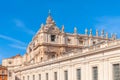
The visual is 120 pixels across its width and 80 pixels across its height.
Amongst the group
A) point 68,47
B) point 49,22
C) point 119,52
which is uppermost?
point 49,22

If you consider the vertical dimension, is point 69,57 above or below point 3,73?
above

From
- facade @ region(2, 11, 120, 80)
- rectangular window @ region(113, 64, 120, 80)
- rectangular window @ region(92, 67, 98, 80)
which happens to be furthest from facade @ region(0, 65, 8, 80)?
rectangular window @ region(113, 64, 120, 80)

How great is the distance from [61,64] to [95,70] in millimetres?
9325

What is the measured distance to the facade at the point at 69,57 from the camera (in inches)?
1496

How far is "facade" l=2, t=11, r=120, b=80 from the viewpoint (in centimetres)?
3800

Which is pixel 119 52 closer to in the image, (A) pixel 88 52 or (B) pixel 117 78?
(B) pixel 117 78

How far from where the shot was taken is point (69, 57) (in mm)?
46406

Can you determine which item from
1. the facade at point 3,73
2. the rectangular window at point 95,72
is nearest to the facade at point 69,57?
the rectangular window at point 95,72

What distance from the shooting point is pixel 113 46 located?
3681 centimetres

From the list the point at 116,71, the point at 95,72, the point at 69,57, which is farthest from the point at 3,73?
the point at 116,71

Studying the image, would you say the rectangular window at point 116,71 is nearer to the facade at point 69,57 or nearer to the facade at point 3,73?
the facade at point 69,57

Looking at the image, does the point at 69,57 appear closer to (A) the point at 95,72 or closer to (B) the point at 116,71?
(A) the point at 95,72

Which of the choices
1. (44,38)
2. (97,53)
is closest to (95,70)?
(97,53)

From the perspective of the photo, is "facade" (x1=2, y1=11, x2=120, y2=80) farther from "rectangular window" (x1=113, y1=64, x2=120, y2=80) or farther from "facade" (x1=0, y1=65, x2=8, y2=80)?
"facade" (x1=0, y1=65, x2=8, y2=80)
